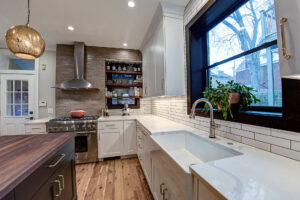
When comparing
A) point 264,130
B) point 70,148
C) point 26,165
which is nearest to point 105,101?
point 70,148

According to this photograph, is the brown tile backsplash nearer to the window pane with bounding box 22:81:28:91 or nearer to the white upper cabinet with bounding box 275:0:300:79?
the window pane with bounding box 22:81:28:91

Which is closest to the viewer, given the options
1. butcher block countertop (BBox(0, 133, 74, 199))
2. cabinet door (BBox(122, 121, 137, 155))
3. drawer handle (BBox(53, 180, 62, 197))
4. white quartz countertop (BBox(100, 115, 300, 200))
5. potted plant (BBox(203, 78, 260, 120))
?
white quartz countertop (BBox(100, 115, 300, 200))

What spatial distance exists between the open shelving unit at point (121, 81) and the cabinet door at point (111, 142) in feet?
2.84

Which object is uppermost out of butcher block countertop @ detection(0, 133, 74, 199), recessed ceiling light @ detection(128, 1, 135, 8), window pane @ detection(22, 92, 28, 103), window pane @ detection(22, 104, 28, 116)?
recessed ceiling light @ detection(128, 1, 135, 8)

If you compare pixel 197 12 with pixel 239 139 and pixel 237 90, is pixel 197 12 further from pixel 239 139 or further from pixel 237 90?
pixel 239 139

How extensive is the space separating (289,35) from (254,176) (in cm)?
61

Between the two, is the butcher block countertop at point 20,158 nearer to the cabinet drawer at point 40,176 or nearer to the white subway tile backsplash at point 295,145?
the cabinet drawer at point 40,176

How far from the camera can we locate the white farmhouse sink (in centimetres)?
101

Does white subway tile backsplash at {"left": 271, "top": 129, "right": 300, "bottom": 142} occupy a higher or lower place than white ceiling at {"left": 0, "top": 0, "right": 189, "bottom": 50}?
lower

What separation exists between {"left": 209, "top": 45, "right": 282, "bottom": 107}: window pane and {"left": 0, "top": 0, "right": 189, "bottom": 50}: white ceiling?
1202 mm

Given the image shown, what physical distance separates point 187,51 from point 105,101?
231 centimetres

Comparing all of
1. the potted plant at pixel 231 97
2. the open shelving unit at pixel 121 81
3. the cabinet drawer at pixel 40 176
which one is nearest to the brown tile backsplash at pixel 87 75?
the open shelving unit at pixel 121 81

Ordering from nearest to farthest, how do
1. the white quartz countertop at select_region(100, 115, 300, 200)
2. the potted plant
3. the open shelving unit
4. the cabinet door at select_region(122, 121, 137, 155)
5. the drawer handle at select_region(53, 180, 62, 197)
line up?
the white quartz countertop at select_region(100, 115, 300, 200)
the drawer handle at select_region(53, 180, 62, 197)
the potted plant
the cabinet door at select_region(122, 121, 137, 155)
the open shelving unit

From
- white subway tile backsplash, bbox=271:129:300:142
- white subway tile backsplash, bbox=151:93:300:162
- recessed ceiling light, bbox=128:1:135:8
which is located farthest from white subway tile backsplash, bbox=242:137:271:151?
recessed ceiling light, bbox=128:1:135:8
